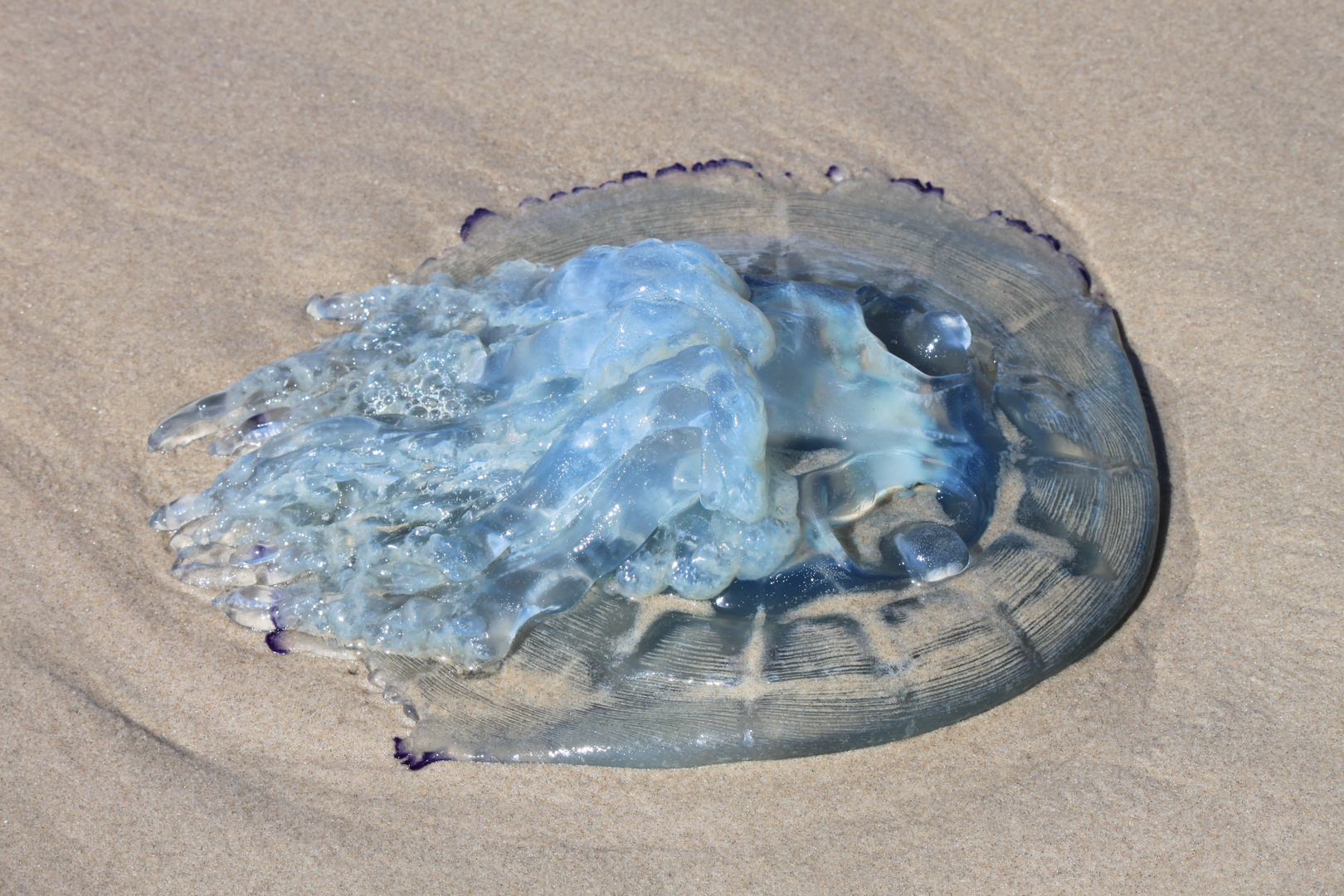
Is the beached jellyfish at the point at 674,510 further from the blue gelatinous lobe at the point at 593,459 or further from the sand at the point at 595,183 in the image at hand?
the sand at the point at 595,183

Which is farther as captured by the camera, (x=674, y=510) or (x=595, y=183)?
(x=595, y=183)

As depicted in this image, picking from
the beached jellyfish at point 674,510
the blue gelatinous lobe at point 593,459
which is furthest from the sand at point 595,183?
the blue gelatinous lobe at point 593,459

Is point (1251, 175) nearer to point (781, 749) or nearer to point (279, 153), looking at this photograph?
point (781, 749)

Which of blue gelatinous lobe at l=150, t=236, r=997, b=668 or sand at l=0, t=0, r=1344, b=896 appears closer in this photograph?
sand at l=0, t=0, r=1344, b=896

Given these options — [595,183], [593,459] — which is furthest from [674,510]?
[595,183]

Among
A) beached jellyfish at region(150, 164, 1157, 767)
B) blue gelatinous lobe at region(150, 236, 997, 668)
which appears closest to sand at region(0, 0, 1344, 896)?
beached jellyfish at region(150, 164, 1157, 767)

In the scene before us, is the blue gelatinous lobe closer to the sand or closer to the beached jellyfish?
the beached jellyfish

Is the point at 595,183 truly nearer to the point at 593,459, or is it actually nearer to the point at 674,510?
the point at 593,459
